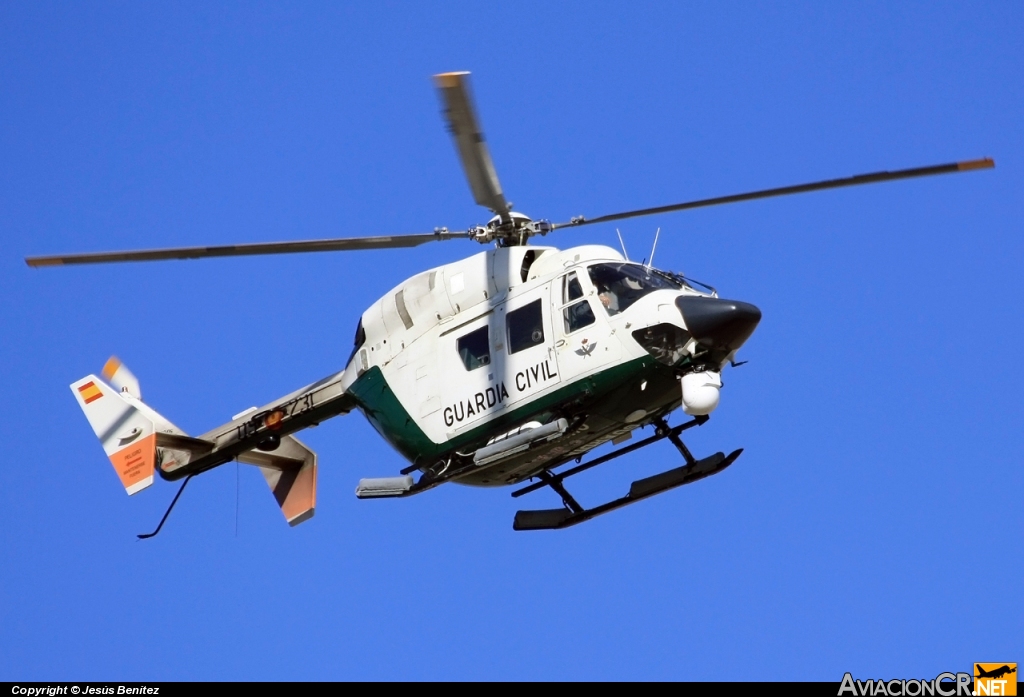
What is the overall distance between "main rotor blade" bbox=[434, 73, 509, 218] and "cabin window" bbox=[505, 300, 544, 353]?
3.63 ft

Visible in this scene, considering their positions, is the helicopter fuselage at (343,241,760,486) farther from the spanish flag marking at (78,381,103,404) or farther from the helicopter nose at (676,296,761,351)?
the spanish flag marking at (78,381,103,404)

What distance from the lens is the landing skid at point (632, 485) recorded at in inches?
649

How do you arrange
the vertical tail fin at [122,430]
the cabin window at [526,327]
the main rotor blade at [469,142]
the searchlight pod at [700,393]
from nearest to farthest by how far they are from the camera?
1. the main rotor blade at [469,142]
2. the searchlight pod at [700,393]
3. the cabin window at [526,327]
4. the vertical tail fin at [122,430]

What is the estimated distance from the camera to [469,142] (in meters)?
14.5

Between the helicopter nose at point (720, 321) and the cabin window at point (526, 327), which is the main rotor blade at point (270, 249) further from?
the helicopter nose at point (720, 321)

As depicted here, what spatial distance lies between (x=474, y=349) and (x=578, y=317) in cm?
143

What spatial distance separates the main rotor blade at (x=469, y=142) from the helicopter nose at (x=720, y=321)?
2.31 m

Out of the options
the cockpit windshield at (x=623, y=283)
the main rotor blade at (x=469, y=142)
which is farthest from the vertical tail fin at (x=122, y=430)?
the cockpit windshield at (x=623, y=283)

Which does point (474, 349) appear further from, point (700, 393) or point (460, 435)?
point (700, 393)

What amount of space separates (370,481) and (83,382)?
17.3 ft

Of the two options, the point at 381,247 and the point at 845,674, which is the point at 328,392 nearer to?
the point at 381,247

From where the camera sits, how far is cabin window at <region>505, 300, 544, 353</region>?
16359mm

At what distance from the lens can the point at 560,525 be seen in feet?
57.2

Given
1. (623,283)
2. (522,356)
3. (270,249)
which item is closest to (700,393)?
(623,283)
